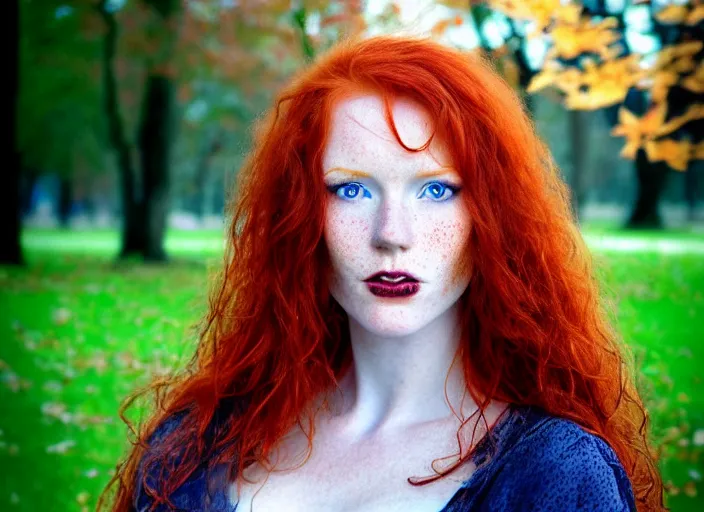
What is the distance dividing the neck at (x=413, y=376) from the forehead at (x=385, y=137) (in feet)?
0.92

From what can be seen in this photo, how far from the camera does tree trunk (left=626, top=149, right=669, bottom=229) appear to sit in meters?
2.68

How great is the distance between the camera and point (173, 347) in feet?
10.0

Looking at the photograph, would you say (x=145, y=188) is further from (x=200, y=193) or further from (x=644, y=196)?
(x=644, y=196)

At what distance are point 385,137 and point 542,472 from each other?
557 mm

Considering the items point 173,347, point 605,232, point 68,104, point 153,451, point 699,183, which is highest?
point 68,104

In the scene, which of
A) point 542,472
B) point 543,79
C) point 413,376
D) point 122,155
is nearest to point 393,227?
point 413,376

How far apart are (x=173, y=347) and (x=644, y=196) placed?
2019 millimetres

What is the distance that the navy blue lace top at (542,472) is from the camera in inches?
39.3

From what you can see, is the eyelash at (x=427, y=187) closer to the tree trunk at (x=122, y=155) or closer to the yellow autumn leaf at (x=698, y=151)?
the yellow autumn leaf at (x=698, y=151)

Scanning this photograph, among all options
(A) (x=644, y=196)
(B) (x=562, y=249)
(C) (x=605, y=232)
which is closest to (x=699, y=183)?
(A) (x=644, y=196)

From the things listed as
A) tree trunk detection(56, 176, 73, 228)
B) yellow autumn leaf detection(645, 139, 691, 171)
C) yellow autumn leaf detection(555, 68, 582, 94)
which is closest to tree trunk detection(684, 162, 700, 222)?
yellow autumn leaf detection(645, 139, 691, 171)

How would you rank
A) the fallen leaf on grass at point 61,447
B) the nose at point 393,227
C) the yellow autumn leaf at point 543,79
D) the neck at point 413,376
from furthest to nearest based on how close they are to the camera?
the fallen leaf on grass at point 61,447 < the yellow autumn leaf at point 543,79 < the neck at point 413,376 < the nose at point 393,227

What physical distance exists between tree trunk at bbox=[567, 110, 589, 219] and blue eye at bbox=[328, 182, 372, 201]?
5.90ft

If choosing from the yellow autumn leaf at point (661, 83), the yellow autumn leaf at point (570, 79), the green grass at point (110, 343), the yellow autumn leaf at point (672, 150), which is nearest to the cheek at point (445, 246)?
the green grass at point (110, 343)
